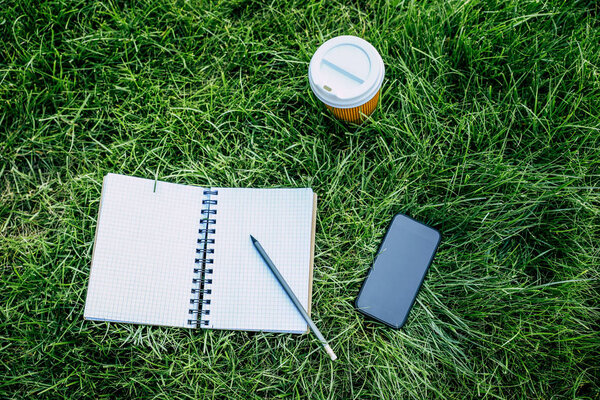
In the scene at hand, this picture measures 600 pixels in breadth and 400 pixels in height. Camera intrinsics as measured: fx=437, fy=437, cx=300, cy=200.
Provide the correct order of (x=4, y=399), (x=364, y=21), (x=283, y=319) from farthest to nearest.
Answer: (x=364, y=21)
(x=4, y=399)
(x=283, y=319)

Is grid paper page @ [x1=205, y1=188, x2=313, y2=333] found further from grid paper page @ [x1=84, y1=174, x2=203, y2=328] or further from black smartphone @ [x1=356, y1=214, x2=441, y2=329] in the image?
black smartphone @ [x1=356, y1=214, x2=441, y2=329]

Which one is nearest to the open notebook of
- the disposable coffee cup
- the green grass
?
the green grass

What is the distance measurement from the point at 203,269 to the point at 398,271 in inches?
29.9

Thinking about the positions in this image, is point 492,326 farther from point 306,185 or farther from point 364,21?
point 364,21

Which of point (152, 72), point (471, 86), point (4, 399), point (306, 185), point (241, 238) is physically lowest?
point (4, 399)

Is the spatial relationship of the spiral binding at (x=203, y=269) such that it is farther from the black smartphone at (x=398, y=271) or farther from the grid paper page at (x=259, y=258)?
the black smartphone at (x=398, y=271)

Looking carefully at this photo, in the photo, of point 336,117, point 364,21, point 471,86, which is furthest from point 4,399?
point 471,86

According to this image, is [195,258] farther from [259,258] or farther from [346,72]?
[346,72]

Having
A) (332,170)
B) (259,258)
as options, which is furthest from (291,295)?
(332,170)

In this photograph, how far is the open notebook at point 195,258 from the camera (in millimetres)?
1644

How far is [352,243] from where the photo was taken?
176 centimetres

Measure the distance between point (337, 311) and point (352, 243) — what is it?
0.27m

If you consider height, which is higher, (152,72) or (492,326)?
(152,72)

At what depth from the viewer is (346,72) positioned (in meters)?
1.53
